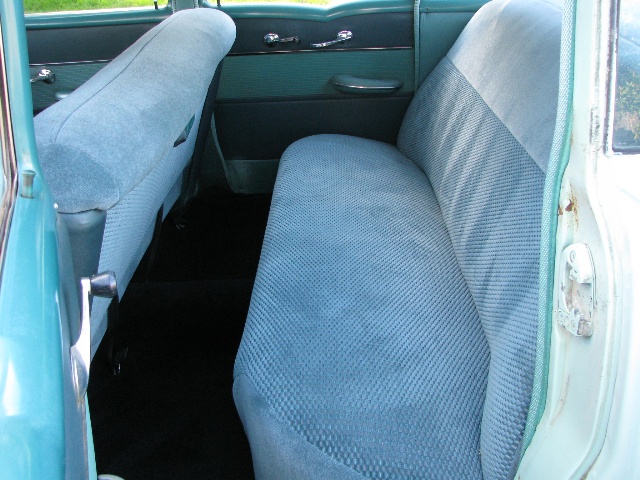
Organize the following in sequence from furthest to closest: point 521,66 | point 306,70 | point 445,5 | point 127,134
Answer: point 306,70 → point 445,5 → point 521,66 → point 127,134

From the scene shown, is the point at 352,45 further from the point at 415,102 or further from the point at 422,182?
the point at 422,182

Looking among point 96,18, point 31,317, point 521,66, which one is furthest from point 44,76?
point 31,317

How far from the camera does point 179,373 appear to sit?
76.7 inches

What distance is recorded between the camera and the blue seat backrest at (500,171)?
3.78 feet

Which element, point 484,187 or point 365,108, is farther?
point 365,108

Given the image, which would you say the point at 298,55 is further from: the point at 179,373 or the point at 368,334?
the point at 368,334

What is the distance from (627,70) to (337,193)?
129cm

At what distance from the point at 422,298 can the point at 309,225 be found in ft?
1.46

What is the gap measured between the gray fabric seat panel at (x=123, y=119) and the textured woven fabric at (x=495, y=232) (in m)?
0.71

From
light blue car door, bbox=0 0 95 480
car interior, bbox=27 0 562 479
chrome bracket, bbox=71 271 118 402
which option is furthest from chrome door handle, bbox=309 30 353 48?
chrome bracket, bbox=71 271 118 402

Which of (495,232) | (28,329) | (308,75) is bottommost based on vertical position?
(495,232)

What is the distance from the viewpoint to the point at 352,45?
8.81 feet

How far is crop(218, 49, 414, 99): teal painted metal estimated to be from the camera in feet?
8.86

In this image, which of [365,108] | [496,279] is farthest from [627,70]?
[365,108]
